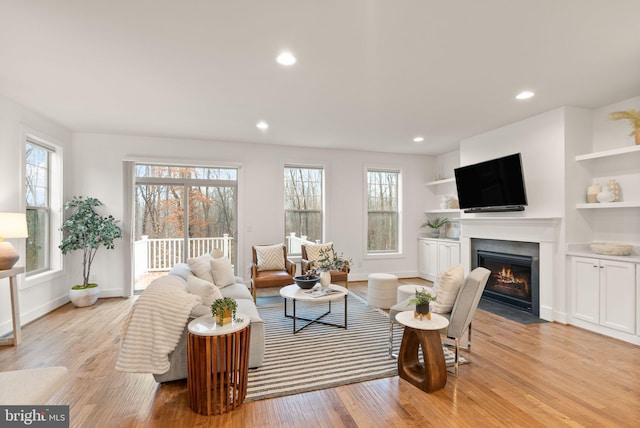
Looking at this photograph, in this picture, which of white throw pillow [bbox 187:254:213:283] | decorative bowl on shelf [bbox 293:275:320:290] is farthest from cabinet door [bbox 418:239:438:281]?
white throw pillow [bbox 187:254:213:283]

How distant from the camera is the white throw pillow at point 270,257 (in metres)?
5.12

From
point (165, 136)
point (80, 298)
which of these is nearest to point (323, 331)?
point (80, 298)

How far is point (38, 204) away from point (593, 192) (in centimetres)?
736

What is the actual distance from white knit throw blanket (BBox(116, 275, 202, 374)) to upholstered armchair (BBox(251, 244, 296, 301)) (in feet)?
7.57

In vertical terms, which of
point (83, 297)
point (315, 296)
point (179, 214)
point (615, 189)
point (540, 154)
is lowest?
point (83, 297)

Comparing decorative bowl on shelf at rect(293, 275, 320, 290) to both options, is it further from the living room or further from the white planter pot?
the white planter pot

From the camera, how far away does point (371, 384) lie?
248 cm

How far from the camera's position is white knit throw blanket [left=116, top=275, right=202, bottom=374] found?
2.17m

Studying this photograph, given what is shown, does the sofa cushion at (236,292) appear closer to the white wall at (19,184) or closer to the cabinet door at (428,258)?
the white wall at (19,184)

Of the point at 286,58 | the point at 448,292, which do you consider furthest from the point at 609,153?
the point at 286,58

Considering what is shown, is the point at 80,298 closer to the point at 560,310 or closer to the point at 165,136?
the point at 165,136

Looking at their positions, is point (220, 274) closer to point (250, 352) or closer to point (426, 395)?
point (250, 352)

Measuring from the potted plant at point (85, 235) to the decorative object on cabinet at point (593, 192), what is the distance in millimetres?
6563

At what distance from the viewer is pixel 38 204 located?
14.4ft
